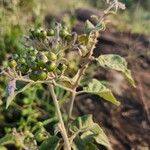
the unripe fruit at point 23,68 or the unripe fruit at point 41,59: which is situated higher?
the unripe fruit at point 41,59

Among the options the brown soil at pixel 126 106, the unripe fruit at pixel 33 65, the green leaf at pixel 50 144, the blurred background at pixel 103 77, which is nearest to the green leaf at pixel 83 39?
the unripe fruit at pixel 33 65

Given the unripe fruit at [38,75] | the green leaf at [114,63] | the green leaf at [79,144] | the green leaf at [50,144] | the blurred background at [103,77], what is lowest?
the blurred background at [103,77]

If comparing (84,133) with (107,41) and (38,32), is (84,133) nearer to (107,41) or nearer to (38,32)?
(38,32)

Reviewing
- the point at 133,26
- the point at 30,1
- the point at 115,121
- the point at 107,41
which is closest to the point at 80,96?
the point at 115,121

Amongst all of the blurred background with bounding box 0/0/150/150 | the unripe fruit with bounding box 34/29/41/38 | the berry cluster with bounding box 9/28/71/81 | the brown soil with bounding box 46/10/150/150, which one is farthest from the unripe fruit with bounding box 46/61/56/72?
the brown soil with bounding box 46/10/150/150

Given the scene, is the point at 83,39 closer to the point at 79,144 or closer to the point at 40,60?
the point at 40,60

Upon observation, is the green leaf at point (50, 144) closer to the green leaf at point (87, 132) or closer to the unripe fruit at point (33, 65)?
the green leaf at point (87, 132)

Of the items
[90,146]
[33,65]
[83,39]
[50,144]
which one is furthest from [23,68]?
[90,146]

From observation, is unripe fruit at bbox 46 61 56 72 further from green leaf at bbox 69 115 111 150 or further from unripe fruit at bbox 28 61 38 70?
green leaf at bbox 69 115 111 150
